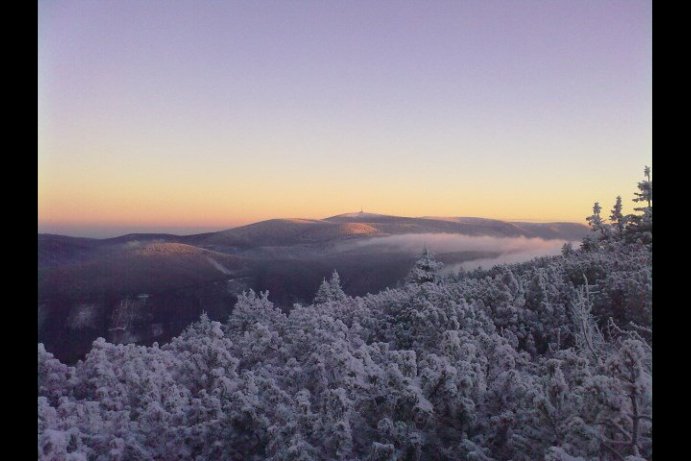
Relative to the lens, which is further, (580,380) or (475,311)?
(475,311)

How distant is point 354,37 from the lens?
3.05 m

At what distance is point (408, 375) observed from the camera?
252 cm

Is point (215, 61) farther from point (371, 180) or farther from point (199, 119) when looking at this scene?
point (371, 180)

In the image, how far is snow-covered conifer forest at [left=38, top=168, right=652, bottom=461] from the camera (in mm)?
2221

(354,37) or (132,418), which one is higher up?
(354,37)

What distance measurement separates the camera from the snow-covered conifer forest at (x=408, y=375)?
2.22m
